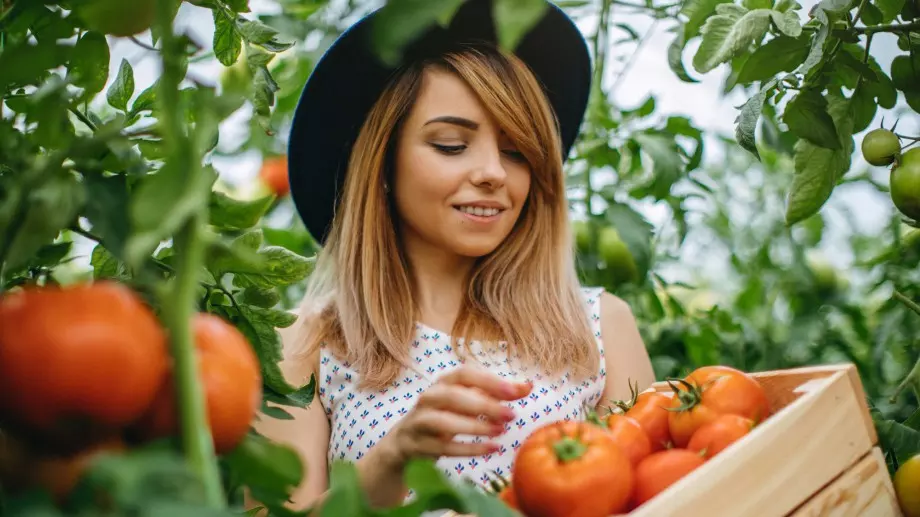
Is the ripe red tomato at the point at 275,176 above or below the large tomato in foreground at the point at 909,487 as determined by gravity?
below

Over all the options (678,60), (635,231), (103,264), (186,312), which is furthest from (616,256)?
(186,312)

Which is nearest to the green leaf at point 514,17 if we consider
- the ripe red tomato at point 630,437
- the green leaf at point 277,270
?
the green leaf at point 277,270

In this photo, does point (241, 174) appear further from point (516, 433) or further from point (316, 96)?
point (516, 433)

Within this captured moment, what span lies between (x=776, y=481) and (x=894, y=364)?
1268 millimetres

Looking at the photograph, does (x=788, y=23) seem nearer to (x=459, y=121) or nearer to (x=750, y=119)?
(x=750, y=119)

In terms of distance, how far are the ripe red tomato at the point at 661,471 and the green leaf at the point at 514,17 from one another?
1.74ft

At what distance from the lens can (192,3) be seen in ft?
2.50

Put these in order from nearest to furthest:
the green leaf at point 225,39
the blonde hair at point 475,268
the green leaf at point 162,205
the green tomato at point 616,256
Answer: the green leaf at point 162,205
the green leaf at point 225,39
the blonde hair at point 475,268
the green tomato at point 616,256

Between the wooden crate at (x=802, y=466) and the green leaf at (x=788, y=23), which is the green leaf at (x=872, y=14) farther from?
the wooden crate at (x=802, y=466)

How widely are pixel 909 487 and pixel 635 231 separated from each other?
87 centimetres

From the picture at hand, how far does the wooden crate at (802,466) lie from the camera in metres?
0.75

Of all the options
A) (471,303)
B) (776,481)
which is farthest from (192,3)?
(471,303)

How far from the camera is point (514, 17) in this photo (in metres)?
0.40

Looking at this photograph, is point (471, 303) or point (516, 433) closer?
point (516, 433)
